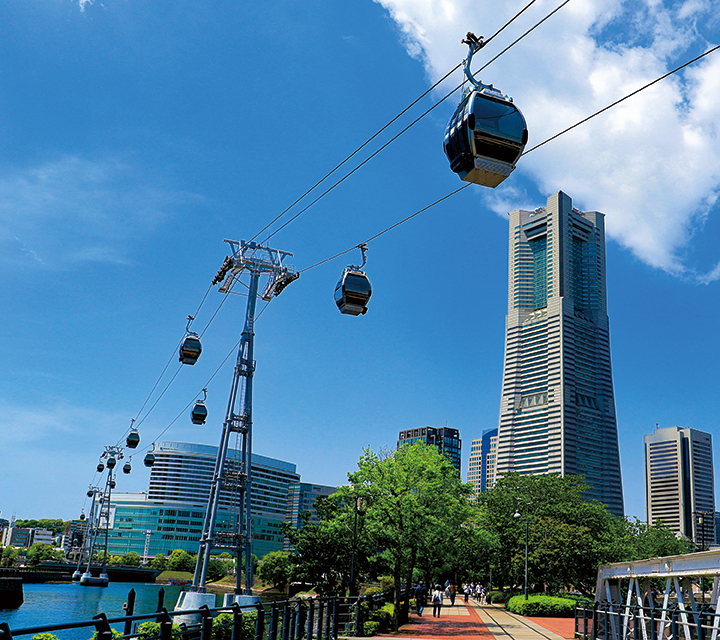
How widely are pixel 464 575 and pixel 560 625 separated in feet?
96.3

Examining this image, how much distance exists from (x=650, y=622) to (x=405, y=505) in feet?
36.9

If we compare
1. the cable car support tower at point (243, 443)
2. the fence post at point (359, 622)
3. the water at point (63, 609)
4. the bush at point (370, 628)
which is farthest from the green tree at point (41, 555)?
the fence post at point (359, 622)

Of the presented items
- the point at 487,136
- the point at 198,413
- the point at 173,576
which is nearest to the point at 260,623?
the point at 487,136

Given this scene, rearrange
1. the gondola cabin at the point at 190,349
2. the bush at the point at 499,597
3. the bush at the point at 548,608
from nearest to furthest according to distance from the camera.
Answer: the gondola cabin at the point at 190,349, the bush at the point at 548,608, the bush at the point at 499,597

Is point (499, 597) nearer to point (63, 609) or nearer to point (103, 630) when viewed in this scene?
point (63, 609)

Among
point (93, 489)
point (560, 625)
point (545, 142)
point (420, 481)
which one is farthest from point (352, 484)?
point (93, 489)

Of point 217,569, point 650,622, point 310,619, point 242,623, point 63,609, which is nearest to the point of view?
point 242,623

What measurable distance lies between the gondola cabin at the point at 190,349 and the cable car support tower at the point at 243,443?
712 centimetres

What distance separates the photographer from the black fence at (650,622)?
13.8m

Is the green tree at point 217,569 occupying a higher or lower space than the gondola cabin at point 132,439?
lower

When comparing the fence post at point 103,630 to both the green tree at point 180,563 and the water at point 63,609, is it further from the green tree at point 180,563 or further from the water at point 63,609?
the green tree at point 180,563

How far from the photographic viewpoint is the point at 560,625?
3312 cm

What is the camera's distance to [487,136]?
8.23m

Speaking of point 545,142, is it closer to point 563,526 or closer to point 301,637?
point 301,637
